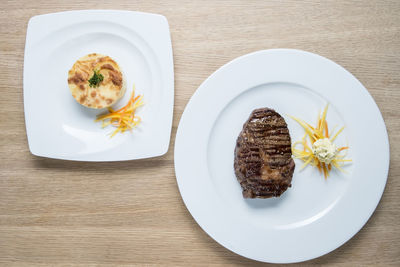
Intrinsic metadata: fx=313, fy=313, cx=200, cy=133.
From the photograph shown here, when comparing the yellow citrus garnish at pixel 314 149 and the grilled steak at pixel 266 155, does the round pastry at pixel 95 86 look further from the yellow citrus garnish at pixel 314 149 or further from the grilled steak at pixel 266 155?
the yellow citrus garnish at pixel 314 149

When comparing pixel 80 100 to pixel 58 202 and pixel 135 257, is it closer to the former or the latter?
pixel 58 202

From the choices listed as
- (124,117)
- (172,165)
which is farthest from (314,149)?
(124,117)

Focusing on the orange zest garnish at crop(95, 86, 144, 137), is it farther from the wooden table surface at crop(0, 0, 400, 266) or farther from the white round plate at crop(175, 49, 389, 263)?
the white round plate at crop(175, 49, 389, 263)

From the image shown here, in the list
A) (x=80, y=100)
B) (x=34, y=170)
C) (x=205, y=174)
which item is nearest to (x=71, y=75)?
(x=80, y=100)

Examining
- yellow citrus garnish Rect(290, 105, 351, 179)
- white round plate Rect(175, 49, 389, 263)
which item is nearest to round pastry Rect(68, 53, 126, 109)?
white round plate Rect(175, 49, 389, 263)

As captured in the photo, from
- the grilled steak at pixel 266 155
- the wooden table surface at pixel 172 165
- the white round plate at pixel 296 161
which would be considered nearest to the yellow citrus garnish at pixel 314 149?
the white round plate at pixel 296 161

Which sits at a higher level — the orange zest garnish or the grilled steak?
the grilled steak

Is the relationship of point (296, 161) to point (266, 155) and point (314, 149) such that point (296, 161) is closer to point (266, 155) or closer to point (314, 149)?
point (314, 149)
